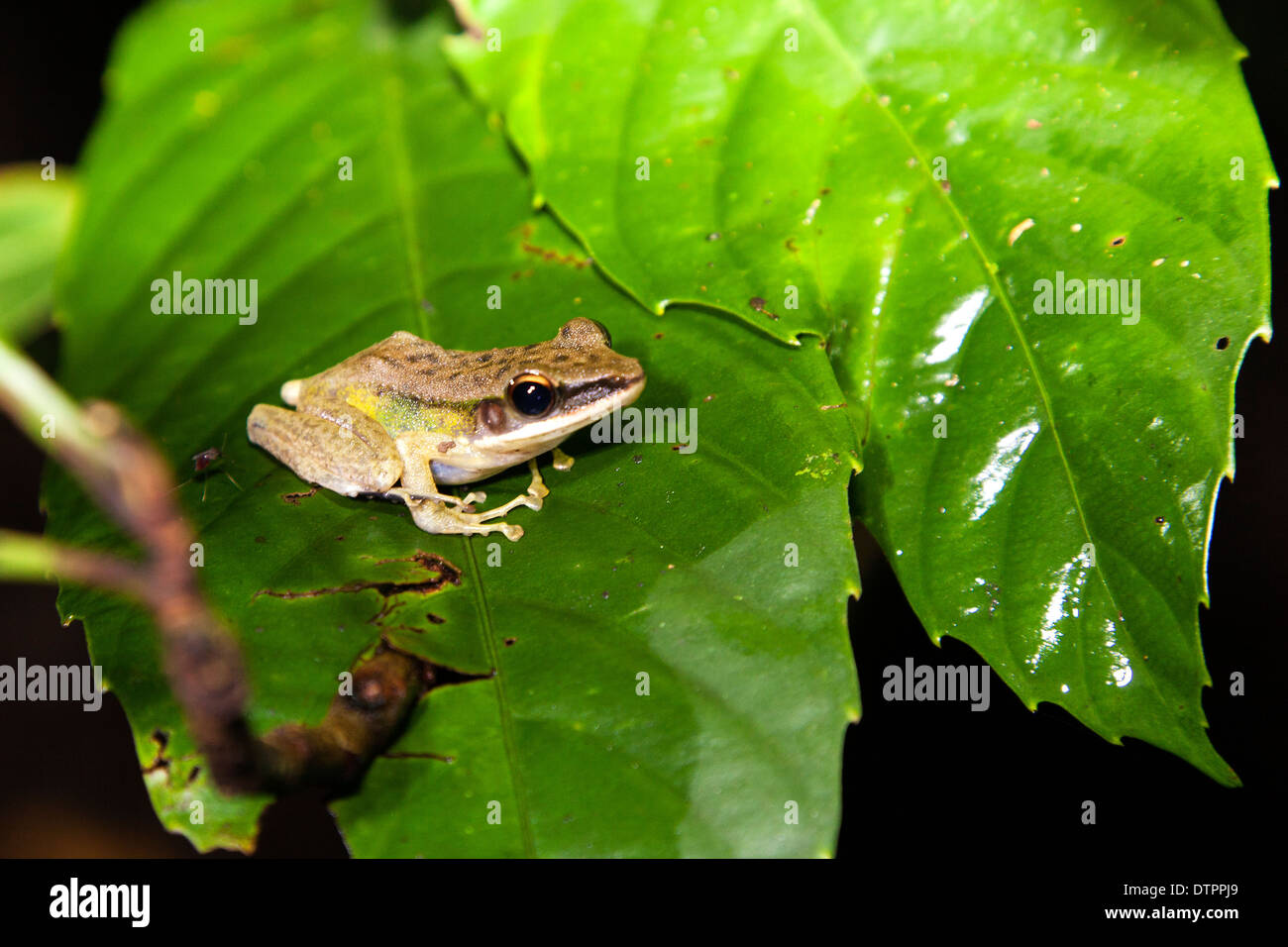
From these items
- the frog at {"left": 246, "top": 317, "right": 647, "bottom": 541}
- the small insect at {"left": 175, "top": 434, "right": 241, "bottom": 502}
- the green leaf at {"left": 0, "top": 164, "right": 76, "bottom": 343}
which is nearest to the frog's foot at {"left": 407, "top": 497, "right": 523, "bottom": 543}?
the frog at {"left": 246, "top": 317, "right": 647, "bottom": 541}

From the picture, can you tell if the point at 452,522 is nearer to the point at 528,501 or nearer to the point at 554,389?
the point at 528,501

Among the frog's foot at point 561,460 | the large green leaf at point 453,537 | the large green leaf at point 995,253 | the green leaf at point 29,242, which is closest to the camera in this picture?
the large green leaf at point 453,537

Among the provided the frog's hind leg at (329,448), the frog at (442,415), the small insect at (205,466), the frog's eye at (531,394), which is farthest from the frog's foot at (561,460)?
the small insect at (205,466)

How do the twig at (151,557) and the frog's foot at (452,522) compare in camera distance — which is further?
the frog's foot at (452,522)

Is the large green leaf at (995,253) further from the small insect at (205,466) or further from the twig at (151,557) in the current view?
the twig at (151,557)

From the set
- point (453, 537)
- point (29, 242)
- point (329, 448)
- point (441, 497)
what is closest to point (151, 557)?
point (453, 537)
